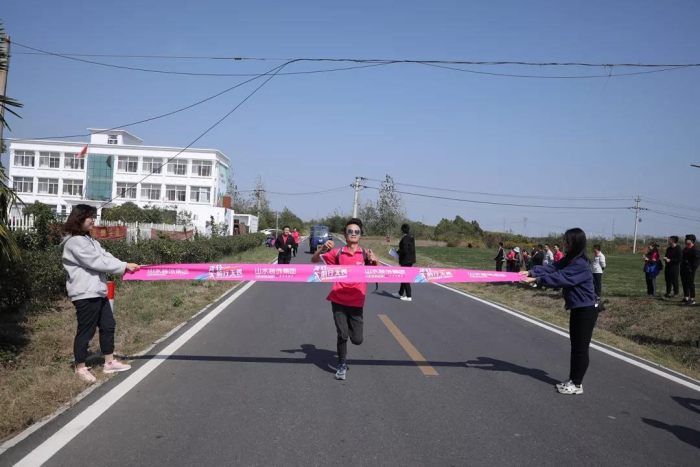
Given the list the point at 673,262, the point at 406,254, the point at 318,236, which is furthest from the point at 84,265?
the point at 318,236

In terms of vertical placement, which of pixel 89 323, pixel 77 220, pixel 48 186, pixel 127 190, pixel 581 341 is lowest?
pixel 89 323

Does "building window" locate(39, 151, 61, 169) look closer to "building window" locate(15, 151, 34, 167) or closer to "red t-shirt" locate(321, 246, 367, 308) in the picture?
"building window" locate(15, 151, 34, 167)

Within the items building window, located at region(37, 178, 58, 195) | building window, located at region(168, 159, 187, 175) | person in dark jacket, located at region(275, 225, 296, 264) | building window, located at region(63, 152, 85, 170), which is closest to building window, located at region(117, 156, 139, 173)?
building window, located at region(168, 159, 187, 175)

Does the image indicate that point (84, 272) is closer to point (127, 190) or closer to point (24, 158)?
point (127, 190)

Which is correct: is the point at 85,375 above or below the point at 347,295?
below

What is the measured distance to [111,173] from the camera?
68438mm

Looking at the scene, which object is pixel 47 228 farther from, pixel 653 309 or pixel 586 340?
pixel 653 309

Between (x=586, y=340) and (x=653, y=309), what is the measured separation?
A: 800cm

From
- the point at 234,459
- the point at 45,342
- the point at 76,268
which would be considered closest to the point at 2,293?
the point at 45,342

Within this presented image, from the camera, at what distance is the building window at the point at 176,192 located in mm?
69250

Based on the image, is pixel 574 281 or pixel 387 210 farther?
pixel 387 210

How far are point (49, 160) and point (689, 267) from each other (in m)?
73.6

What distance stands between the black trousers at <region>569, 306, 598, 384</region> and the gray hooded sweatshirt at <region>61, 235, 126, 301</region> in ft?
15.8

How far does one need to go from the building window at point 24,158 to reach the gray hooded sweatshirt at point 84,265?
74.5m
